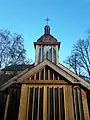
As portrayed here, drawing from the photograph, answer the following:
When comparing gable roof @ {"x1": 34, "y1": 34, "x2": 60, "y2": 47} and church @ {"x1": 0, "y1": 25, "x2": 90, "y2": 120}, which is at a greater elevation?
gable roof @ {"x1": 34, "y1": 34, "x2": 60, "y2": 47}

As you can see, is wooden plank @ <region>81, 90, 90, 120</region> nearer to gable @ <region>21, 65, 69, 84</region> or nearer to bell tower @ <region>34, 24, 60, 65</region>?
gable @ <region>21, 65, 69, 84</region>

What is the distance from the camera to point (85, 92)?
10852mm

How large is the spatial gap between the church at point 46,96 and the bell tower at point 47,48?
10.7 meters

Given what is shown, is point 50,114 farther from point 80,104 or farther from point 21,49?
point 21,49

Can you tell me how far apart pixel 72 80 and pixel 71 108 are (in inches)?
68.3

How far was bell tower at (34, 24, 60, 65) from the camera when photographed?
72.4 ft

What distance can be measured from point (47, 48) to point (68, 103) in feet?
43.6

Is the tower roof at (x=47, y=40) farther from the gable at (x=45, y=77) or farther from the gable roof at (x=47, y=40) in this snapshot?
the gable at (x=45, y=77)

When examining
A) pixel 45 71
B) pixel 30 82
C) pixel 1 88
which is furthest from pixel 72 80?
pixel 1 88

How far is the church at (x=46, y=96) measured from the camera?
32.1ft

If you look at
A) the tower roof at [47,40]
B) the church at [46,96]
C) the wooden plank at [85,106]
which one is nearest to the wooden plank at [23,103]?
the church at [46,96]

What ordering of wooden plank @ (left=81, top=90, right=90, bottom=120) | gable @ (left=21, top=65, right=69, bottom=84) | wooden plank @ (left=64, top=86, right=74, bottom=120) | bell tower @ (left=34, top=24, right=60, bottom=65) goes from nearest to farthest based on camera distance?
1. wooden plank @ (left=64, top=86, right=74, bottom=120)
2. wooden plank @ (left=81, top=90, right=90, bottom=120)
3. gable @ (left=21, top=65, right=69, bottom=84)
4. bell tower @ (left=34, top=24, right=60, bottom=65)

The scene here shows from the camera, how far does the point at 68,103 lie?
33.1 ft

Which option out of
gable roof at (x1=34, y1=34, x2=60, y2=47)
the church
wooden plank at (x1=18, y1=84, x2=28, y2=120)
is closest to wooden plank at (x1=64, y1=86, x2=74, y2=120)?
the church
